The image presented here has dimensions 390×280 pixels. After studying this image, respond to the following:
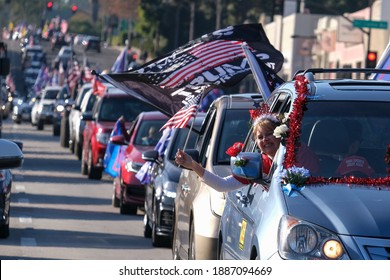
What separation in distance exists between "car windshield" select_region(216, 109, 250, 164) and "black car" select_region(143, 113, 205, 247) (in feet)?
8.66

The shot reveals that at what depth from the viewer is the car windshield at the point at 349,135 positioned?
9.18 metres

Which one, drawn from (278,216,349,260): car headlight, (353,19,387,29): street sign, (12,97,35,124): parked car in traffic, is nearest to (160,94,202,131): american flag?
(278,216,349,260): car headlight

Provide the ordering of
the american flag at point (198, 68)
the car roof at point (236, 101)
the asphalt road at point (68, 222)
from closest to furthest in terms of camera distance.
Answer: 1. the car roof at point (236, 101)
2. the asphalt road at point (68, 222)
3. the american flag at point (198, 68)

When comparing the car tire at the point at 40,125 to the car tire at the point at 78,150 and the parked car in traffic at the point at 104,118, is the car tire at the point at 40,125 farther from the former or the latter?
the parked car in traffic at the point at 104,118

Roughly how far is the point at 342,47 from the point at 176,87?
70.3 m

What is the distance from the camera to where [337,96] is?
31.3ft

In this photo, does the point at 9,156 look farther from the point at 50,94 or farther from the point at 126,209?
the point at 50,94

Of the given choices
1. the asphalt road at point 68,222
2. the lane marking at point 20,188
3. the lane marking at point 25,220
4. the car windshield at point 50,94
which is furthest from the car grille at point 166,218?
the car windshield at point 50,94

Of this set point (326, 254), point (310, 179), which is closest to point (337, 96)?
point (310, 179)

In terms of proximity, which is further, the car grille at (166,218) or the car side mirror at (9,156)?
the car grille at (166,218)

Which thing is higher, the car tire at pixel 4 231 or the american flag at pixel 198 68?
the american flag at pixel 198 68

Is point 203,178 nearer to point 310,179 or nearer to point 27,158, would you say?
point 310,179

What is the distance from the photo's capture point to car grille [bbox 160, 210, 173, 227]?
55.5 ft
